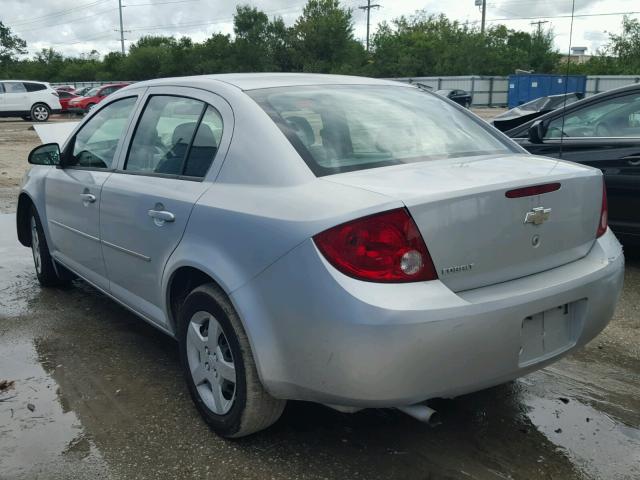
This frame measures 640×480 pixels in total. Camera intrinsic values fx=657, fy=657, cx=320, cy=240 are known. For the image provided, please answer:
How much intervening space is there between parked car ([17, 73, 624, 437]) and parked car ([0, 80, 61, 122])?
27866 millimetres

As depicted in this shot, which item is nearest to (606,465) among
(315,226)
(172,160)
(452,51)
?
(315,226)

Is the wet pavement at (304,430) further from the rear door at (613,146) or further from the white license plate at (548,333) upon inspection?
the rear door at (613,146)

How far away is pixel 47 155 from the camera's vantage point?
4512 mm

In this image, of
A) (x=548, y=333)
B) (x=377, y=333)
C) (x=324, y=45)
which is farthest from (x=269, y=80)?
(x=324, y=45)

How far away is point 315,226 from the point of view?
2.36 meters

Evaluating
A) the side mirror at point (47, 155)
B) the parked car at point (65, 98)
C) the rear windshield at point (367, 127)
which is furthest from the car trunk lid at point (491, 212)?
the parked car at point (65, 98)

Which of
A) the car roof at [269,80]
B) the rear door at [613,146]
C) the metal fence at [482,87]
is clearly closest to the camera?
the car roof at [269,80]

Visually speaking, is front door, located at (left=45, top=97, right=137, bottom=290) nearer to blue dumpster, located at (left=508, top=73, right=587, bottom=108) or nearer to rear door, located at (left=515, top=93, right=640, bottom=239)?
rear door, located at (left=515, top=93, right=640, bottom=239)

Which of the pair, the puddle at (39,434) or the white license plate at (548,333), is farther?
the puddle at (39,434)

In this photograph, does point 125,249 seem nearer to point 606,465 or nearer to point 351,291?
point 351,291

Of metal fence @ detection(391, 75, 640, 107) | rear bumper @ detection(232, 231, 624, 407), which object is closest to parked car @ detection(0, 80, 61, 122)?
metal fence @ detection(391, 75, 640, 107)

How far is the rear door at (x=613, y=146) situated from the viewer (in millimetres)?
5348

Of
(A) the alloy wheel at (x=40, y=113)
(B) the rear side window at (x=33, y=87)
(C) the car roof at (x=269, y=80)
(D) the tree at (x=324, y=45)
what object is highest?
(D) the tree at (x=324, y=45)

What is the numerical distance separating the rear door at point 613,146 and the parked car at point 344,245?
7.93ft
